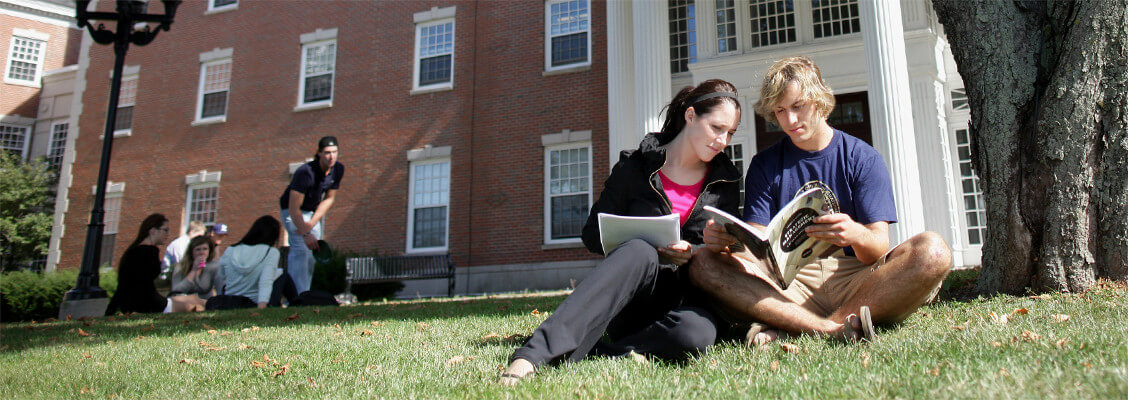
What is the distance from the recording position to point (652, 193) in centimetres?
338

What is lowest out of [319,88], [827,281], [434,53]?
[827,281]

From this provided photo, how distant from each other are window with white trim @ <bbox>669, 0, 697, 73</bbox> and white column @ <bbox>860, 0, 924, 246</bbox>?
394 cm

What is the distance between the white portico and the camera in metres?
10.1

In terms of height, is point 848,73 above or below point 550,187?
above

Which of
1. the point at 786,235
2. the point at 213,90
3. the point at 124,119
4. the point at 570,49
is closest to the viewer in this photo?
the point at 786,235

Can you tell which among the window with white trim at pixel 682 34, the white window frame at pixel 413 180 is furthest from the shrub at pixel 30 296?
the window with white trim at pixel 682 34

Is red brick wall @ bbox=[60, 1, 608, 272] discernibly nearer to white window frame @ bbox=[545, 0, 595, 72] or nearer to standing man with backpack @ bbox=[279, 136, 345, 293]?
white window frame @ bbox=[545, 0, 595, 72]

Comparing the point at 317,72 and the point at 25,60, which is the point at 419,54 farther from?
the point at 25,60

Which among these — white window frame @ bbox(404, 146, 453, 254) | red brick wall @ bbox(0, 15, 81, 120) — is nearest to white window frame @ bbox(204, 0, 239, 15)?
white window frame @ bbox(404, 146, 453, 254)

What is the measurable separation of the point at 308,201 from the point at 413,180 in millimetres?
7938

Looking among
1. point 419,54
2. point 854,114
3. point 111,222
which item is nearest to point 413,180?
point 419,54

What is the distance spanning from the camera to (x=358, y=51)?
57.6ft

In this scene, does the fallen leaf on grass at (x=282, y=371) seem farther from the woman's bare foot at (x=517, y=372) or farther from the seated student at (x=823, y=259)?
the seated student at (x=823, y=259)

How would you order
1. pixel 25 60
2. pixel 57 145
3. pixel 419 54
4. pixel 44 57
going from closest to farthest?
1. pixel 419 54
2. pixel 57 145
3. pixel 25 60
4. pixel 44 57
